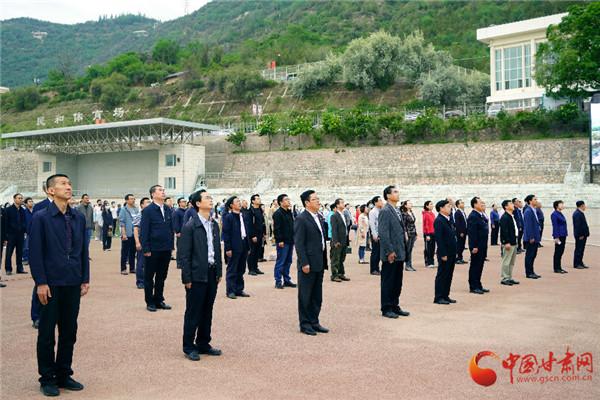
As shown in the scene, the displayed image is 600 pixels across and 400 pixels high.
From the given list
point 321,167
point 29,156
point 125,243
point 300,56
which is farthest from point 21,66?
point 125,243

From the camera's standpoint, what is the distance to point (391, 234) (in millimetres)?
8609

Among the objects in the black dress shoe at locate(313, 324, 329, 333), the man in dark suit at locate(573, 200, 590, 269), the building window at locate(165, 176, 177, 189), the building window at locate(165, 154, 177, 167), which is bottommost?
the black dress shoe at locate(313, 324, 329, 333)

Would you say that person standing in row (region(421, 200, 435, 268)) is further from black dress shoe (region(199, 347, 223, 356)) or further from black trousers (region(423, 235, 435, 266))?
black dress shoe (region(199, 347, 223, 356))

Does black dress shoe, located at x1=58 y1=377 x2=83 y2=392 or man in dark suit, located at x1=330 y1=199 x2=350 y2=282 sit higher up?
man in dark suit, located at x1=330 y1=199 x2=350 y2=282

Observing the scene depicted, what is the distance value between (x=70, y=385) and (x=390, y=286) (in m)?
4.77

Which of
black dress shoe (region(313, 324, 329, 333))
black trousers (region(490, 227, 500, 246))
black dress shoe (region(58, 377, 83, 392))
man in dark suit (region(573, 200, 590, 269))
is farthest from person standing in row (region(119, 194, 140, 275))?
black trousers (region(490, 227, 500, 246))

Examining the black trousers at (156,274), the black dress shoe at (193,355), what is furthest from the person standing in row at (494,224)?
the black dress shoe at (193,355)

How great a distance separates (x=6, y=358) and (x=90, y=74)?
10226 centimetres

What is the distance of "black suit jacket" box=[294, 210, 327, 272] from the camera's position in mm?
7699

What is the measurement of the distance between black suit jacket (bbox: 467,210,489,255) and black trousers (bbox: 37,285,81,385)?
7.51 meters

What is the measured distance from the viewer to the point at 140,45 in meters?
173

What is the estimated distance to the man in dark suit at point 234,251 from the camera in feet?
33.5

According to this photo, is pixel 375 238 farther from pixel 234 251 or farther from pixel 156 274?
pixel 156 274

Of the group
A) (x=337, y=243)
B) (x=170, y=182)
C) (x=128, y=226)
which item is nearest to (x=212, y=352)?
(x=337, y=243)
